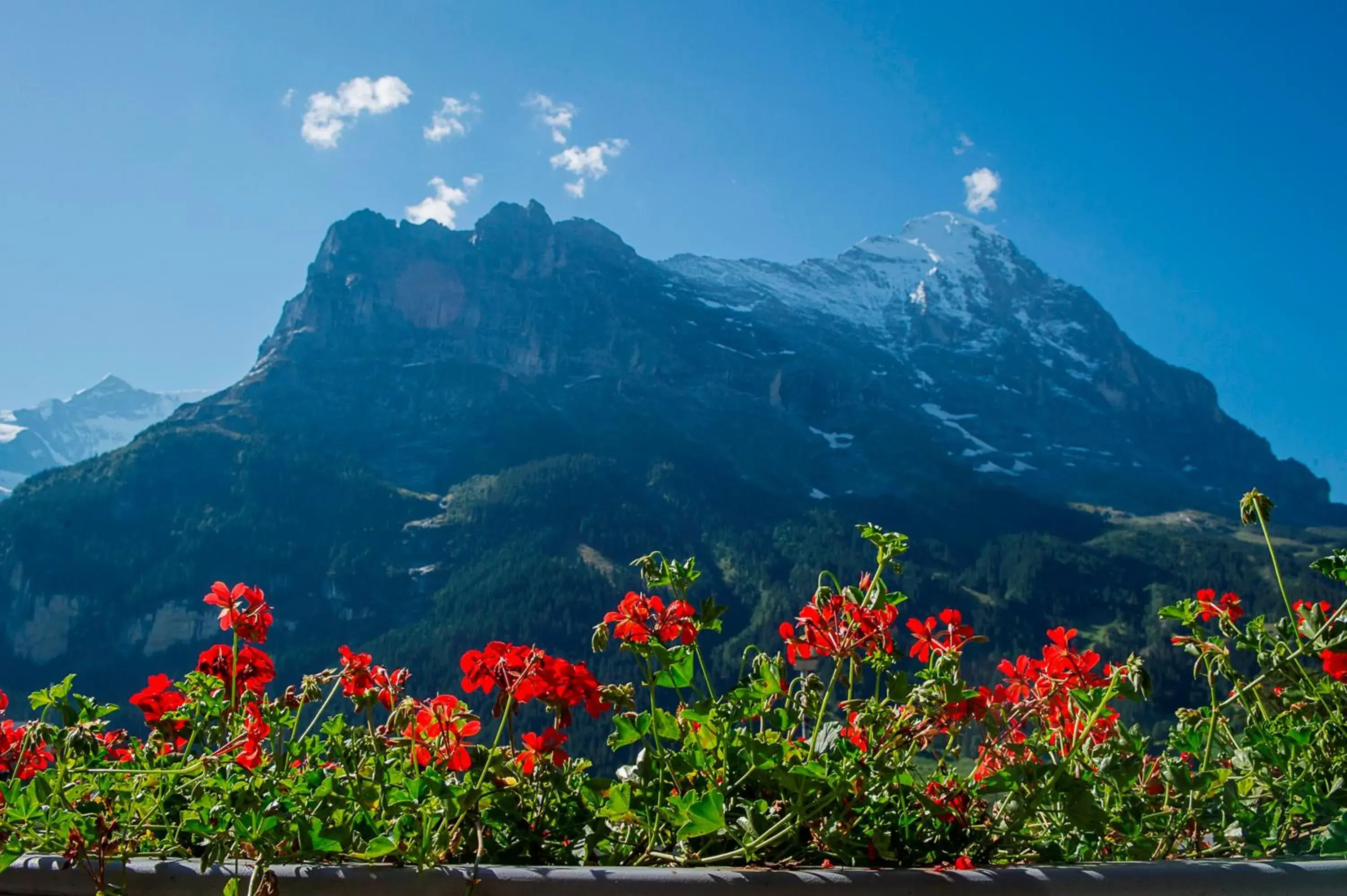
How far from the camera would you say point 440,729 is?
179 centimetres

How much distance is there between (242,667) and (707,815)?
1.15 metres

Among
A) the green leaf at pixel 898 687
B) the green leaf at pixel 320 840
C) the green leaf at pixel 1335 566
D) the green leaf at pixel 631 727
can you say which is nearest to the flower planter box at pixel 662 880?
the green leaf at pixel 320 840

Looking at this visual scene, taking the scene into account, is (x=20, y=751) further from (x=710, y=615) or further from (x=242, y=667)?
(x=710, y=615)

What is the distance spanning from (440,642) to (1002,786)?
127590 millimetres

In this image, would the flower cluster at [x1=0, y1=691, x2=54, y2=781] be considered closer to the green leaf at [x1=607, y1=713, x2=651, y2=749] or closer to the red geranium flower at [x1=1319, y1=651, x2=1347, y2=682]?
the green leaf at [x1=607, y1=713, x2=651, y2=749]

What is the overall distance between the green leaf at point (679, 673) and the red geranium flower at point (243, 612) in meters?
0.88

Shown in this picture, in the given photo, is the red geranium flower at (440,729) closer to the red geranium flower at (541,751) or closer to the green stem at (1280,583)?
the red geranium flower at (541,751)

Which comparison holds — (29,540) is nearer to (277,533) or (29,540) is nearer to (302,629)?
(277,533)

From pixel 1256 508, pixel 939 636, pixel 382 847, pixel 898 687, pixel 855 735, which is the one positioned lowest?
pixel 382 847

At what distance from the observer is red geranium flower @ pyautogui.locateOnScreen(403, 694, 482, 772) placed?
5.72 ft

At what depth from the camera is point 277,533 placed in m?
163

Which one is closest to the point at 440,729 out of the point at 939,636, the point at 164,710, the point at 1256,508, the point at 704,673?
the point at 704,673

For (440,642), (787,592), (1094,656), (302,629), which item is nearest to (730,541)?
(787,592)

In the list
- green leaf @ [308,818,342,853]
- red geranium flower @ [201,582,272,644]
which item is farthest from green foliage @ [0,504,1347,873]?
red geranium flower @ [201,582,272,644]
